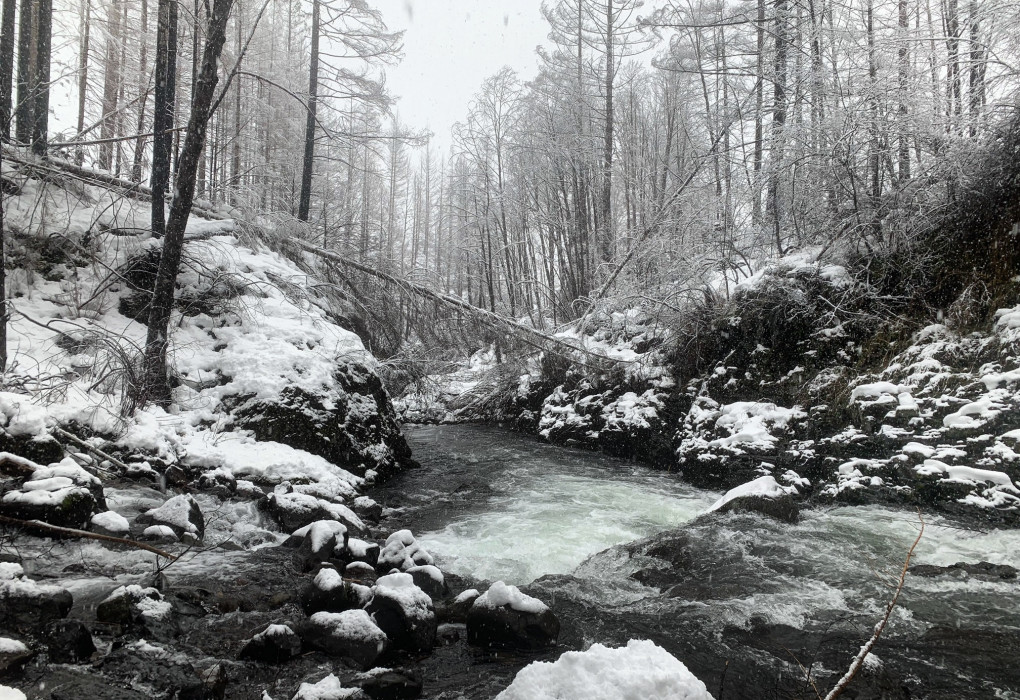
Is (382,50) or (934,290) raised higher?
(382,50)

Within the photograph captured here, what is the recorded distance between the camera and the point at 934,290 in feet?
24.3

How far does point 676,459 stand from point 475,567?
5122mm

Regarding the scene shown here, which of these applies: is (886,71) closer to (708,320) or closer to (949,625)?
(708,320)

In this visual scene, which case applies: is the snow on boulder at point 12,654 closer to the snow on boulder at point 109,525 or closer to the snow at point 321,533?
the snow on boulder at point 109,525

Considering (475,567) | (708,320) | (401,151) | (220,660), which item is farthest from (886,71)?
(401,151)

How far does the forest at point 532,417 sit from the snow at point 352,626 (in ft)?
0.07

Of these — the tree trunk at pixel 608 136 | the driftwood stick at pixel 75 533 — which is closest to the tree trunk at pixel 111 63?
the driftwood stick at pixel 75 533

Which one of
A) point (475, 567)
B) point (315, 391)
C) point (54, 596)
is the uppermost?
point (315, 391)

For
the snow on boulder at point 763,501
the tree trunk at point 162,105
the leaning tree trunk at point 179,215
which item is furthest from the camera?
the tree trunk at point 162,105

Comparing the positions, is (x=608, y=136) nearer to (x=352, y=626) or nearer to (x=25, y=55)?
(x=25, y=55)

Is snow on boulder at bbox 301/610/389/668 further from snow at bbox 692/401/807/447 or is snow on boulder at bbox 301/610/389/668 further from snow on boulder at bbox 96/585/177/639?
snow at bbox 692/401/807/447

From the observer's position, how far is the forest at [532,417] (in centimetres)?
335

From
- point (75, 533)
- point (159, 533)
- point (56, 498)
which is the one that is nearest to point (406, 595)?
point (75, 533)

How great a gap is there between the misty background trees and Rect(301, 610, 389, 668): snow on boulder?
4829mm
